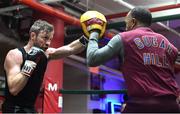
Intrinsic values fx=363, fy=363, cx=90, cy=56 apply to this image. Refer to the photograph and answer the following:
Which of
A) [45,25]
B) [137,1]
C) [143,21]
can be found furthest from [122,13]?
[143,21]

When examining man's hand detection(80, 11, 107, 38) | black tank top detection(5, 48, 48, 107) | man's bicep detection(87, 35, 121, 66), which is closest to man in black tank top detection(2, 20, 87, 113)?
black tank top detection(5, 48, 48, 107)

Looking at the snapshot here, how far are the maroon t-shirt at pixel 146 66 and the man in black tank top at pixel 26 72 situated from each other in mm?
709

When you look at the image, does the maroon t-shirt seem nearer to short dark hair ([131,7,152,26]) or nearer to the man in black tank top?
short dark hair ([131,7,152,26])

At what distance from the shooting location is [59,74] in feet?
15.0

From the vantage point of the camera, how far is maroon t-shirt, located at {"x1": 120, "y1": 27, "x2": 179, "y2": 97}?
1724 millimetres

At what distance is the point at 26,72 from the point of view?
2.21 m

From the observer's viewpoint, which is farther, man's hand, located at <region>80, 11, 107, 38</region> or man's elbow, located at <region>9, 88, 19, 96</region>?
man's elbow, located at <region>9, 88, 19, 96</region>

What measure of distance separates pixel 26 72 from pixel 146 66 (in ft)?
2.64

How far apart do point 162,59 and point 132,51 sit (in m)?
0.16

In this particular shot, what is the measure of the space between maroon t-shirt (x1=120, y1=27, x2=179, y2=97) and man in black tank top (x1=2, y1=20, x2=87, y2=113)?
0.71 metres

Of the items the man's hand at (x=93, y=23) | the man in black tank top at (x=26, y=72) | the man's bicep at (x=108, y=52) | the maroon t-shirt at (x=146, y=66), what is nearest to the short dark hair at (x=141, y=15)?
the maroon t-shirt at (x=146, y=66)

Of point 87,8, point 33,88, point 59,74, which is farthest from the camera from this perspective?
point 87,8

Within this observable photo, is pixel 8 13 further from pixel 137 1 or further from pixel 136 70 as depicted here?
pixel 136 70

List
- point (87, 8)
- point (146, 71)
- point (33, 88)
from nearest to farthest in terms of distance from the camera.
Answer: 1. point (146, 71)
2. point (33, 88)
3. point (87, 8)
